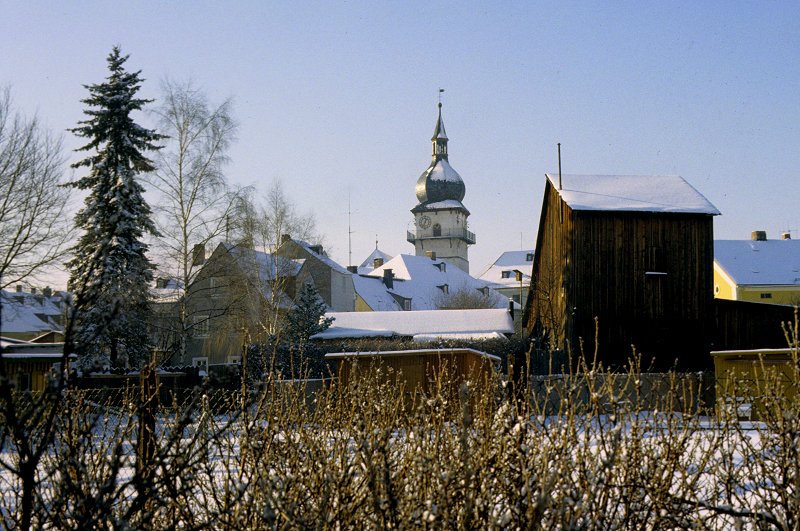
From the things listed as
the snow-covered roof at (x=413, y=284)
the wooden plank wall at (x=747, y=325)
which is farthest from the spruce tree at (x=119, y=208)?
the snow-covered roof at (x=413, y=284)

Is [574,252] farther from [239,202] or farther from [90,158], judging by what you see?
[90,158]

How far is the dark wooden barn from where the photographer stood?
23.5 meters

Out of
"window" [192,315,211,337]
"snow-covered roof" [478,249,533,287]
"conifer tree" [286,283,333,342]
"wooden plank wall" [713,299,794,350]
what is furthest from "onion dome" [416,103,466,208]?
"wooden plank wall" [713,299,794,350]

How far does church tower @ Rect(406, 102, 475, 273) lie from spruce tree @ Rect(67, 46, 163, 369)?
62.5 metres

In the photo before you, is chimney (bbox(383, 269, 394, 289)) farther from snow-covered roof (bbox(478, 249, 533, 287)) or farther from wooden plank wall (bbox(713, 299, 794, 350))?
wooden plank wall (bbox(713, 299, 794, 350))

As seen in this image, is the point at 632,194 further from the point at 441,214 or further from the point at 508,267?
the point at 441,214

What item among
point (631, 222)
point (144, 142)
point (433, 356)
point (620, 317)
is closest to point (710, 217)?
point (631, 222)

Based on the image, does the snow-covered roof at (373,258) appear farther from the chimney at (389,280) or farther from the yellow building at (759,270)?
the yellow building at (759,270)

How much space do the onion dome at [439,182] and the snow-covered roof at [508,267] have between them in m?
8.69

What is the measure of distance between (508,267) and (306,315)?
5701 cm

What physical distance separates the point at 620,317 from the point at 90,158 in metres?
17.7

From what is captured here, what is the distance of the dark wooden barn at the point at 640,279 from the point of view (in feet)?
77.3

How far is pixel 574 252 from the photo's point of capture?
23609mm

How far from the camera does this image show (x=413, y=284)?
68.4 meters
